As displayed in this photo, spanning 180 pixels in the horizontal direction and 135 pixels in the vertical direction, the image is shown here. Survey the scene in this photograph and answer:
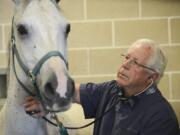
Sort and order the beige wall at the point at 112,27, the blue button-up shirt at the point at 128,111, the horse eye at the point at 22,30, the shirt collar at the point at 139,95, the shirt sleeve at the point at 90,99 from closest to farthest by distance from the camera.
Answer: the horse eye at the point at 22,30
the blue button-up shirt at the point at 128,111
the shirt collar at the point at 139,95
the shirt sleeve at the point at 90,99
the beige wall at the point at 112,27

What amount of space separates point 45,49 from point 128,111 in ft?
1.81

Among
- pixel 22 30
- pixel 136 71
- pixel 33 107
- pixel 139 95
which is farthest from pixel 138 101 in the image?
pixel 22 30

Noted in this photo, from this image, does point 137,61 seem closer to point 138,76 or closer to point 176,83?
point 138,76

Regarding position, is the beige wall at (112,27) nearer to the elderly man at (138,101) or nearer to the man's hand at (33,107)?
the elderly man at (138,101)

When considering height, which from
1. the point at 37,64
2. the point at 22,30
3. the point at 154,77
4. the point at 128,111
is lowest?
the point at 128,111

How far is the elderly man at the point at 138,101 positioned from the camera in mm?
1735

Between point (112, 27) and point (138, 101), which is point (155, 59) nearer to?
point (138, 101)

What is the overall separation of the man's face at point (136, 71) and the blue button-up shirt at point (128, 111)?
0.18 feet

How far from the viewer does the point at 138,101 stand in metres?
1.83

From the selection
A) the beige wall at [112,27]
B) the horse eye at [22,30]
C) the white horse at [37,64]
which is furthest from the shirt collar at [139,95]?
the beige wall at [112,27]

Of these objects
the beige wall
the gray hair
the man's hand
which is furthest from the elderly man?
the beige wall

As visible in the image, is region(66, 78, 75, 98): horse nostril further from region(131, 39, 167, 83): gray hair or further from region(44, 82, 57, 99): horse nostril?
region(131, 39, 167, 83): gray hair

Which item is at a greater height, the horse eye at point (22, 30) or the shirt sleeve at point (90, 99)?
the horse eye at point (22, 30)

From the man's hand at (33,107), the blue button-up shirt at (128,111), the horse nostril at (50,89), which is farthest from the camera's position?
the blue button-up shirt at (128,111)
